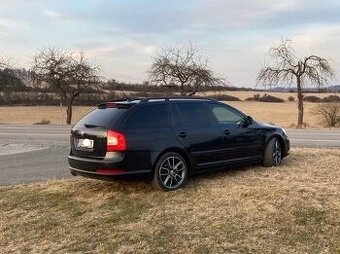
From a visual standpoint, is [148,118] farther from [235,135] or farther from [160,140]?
[235,135]

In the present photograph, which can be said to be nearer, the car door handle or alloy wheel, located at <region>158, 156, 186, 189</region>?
alloy wheel, located at <region>158, 156, 186, 189</region>

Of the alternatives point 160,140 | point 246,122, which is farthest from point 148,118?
point 246,122

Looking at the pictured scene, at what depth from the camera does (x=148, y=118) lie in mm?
7242

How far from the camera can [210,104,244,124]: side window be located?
8.24m

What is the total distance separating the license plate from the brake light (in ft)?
1.22

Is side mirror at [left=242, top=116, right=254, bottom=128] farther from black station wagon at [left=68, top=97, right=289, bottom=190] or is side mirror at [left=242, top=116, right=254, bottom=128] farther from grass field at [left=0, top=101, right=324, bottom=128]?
grass field at [left=0, top=101, right=324, bottom=128]

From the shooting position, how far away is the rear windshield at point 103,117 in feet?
23.2

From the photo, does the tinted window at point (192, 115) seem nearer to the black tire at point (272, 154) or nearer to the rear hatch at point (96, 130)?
the rear hatch at point (96, 130)

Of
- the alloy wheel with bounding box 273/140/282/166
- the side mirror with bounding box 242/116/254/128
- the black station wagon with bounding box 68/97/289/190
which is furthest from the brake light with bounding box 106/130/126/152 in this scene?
the alloy wheel with bounding box 273/140/282/166

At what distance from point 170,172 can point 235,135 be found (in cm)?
161

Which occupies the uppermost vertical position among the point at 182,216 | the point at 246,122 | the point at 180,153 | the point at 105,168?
the point at 246,122

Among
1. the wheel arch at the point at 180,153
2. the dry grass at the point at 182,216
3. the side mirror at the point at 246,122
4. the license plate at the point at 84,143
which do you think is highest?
the side mirror at the point at 246,122

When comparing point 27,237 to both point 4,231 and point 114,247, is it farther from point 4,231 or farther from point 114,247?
point 114,247

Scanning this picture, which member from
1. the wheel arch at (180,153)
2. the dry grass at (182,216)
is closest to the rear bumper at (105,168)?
the wheel arch at (180,153)
